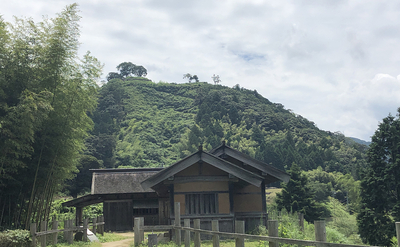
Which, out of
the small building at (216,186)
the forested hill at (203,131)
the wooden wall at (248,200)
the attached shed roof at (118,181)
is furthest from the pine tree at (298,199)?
the forested hill at (203,131)

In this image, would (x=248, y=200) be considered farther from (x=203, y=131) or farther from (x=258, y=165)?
(x=203, y=131)

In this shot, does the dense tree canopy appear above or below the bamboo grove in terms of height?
above

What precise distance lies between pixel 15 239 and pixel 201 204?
6.13 meters

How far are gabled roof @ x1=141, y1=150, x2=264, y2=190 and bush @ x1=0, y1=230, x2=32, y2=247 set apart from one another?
157 inches

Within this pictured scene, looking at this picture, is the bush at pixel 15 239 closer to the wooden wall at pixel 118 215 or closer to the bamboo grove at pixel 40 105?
the bamboo grove at pixel 40 105

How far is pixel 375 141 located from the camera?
87.4ft

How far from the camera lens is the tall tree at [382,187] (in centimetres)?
2388

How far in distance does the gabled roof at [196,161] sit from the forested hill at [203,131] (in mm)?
50959

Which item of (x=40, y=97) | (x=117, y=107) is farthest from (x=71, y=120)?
(x=117, y=107)

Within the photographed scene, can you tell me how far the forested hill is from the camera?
2761 inches

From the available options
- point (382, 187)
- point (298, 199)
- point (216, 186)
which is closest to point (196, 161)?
point (216, 186)

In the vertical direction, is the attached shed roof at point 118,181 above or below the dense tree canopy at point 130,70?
below

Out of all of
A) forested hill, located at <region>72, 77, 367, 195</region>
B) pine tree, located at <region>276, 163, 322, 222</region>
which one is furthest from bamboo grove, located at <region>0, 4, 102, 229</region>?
forested hill, located at <region>72, 77, 367, 195</region>

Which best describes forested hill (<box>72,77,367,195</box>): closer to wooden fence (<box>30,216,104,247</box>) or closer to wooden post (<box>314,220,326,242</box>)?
wooden fence (<box>30,216,104,247</box>)
